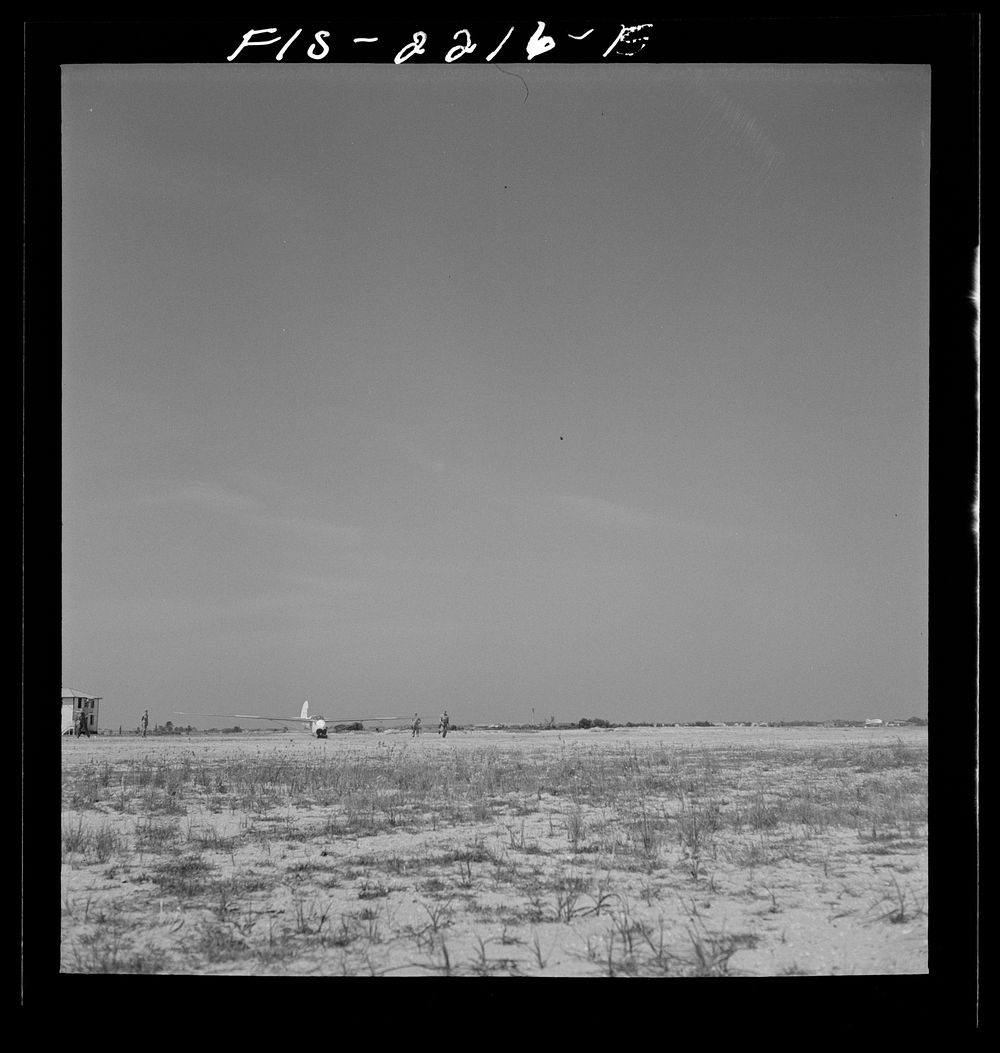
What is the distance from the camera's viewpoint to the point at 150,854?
7.33 m

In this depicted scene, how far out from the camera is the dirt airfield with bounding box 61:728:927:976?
4406mm

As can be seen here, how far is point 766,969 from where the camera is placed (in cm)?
399

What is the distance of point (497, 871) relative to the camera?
21.6ft

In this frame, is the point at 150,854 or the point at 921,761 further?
the point at 921,761

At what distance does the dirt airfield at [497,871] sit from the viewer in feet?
14.5
